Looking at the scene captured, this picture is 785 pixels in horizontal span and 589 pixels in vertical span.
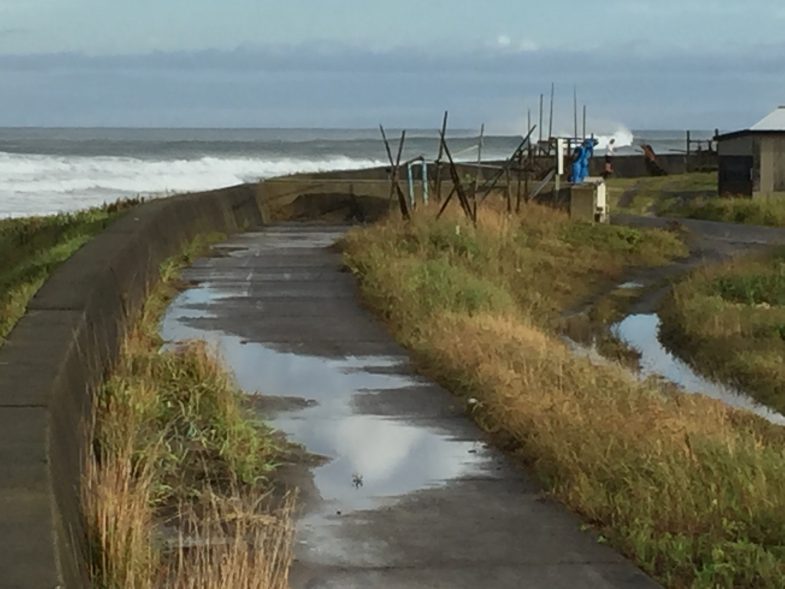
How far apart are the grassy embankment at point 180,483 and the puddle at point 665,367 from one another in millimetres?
5962

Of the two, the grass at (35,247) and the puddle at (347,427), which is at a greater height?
the grass at (35,247)

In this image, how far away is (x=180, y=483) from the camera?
726cm

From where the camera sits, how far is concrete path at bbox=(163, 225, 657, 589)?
6.16m

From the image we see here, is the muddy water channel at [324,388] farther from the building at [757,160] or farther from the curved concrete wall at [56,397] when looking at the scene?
the building at [757,160]

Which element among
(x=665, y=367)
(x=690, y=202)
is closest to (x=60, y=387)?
(x=665, y=367)

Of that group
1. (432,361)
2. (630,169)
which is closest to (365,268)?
(432,361)

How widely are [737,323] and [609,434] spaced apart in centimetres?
991

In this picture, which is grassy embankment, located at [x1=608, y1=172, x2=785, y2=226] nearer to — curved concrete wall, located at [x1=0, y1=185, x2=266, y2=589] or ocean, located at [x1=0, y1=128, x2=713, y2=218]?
ocean, located at [x1=0, y1=128, x2=713, y2=218]

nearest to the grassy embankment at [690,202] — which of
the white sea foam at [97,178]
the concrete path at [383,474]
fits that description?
the white sea foam at [97,178]

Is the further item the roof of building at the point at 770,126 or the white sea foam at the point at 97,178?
the white sea foam at the point at 97,178

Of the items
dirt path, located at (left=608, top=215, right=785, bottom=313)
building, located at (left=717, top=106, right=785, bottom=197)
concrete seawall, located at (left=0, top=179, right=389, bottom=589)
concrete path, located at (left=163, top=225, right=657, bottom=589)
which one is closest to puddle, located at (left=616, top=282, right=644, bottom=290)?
dirt path, located at (left=608, top=215, right=785, bottom=313)

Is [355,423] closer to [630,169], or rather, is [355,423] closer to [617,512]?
[617,512]

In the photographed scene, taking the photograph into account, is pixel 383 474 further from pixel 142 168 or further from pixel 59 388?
pixel 142 168

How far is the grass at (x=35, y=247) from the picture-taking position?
15.2 meters
